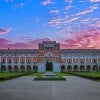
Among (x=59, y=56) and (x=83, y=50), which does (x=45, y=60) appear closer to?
(x=59, y=56)

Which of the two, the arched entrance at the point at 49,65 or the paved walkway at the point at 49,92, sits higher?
the arched entrance at the point at 49,65

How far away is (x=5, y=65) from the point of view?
354 feet

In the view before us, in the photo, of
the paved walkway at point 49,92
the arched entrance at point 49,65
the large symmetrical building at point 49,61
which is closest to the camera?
the paved walkway at point 49,92

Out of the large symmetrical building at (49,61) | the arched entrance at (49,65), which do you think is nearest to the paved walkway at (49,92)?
the large symmetrical building at (49,61)

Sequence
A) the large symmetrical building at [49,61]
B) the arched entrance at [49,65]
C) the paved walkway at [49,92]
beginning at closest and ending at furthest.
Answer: the paved walkway at [49,92] < the large symmetrical building at [49,61] < the arched entrance at [49,65]

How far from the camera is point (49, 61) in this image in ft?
348

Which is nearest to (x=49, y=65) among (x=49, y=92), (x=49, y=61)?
(x=49, y=61)

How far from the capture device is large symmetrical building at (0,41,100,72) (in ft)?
349

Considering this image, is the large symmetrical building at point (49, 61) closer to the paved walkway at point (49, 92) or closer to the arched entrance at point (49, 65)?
the arched entrance at point (49, 65)

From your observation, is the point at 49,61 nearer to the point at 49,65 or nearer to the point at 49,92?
the point at 49,65

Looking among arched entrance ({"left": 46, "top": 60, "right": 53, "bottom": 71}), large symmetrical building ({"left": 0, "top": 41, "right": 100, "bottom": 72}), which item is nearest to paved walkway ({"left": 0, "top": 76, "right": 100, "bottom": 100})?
large symmetrical building ({"left": 0, "top": 41, "right": 100, "bottom": 72})

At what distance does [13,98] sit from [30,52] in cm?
9623

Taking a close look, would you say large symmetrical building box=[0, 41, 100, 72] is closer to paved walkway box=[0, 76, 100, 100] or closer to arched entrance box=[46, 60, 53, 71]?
arched entrance box=[46, 60, 53, 71]

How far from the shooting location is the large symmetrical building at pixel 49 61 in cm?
10650
